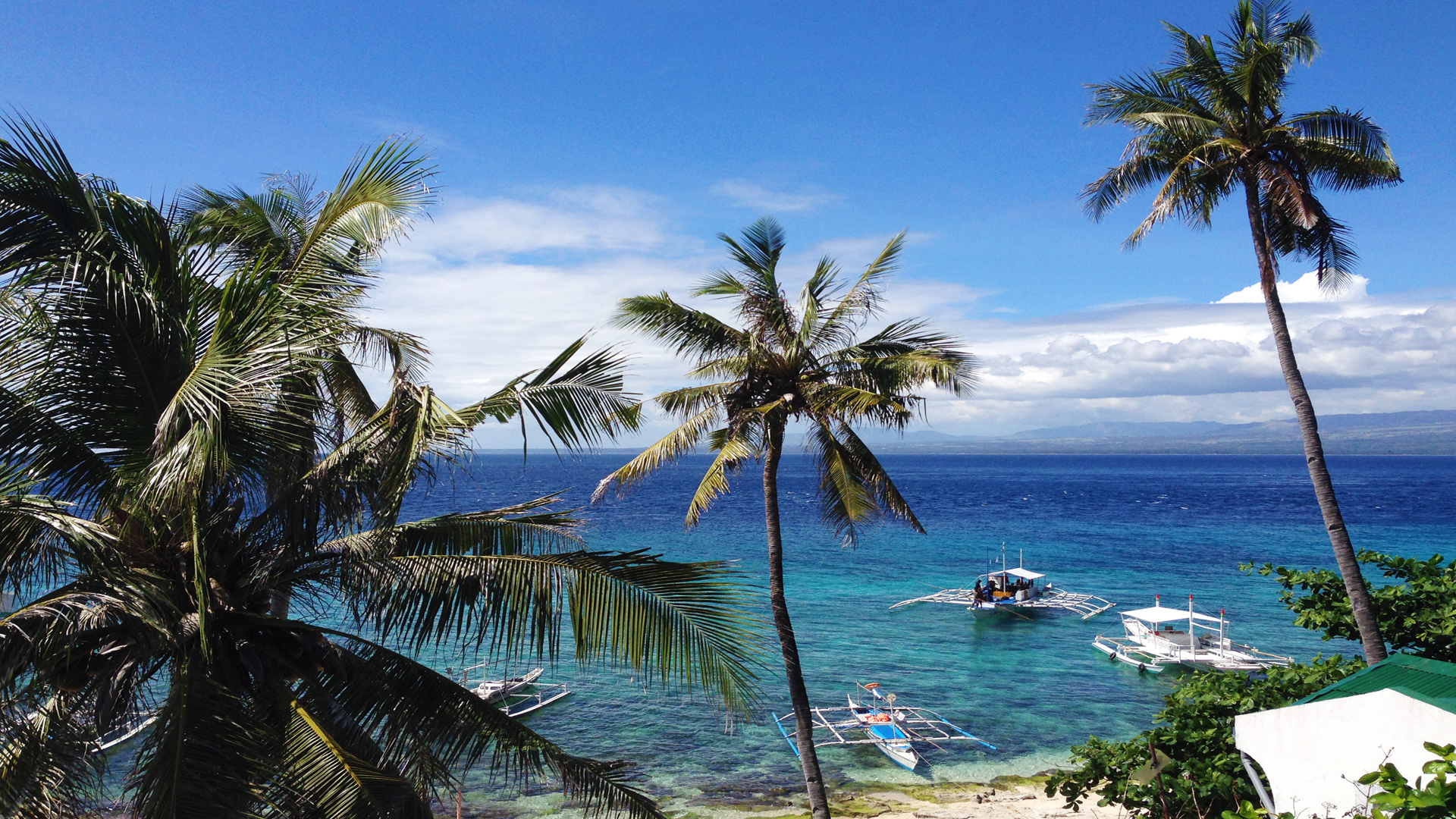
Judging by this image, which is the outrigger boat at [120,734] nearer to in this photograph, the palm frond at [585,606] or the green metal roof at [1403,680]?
the palm frond at [585,606]

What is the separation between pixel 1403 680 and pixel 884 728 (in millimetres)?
16074

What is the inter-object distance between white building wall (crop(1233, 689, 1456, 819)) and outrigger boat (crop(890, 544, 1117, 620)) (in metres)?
31.9

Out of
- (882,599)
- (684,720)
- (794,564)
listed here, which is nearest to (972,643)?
(882,599)

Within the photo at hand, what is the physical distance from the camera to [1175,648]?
2767 centimetres

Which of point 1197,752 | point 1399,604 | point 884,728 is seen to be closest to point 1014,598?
point 884,728

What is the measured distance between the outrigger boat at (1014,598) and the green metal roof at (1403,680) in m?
30.4

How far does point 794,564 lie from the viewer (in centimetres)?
4975

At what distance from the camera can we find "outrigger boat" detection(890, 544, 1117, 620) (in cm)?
3672

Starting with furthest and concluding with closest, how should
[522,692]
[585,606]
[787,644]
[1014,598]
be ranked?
[1014,598] < [522,692] < [787,644] < [585,606]

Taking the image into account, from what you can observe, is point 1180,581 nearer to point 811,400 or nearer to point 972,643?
point 972,643

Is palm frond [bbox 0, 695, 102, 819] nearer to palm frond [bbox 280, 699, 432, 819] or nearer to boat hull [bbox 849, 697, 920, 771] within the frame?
palm frond [bbox 280, 699, 432, 819]

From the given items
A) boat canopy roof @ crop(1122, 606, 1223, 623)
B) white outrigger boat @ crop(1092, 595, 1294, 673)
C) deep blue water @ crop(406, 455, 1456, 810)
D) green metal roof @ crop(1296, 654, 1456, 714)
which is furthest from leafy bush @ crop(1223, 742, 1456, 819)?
boat canopy roof @ crop(1122, 606, 1223, 623)

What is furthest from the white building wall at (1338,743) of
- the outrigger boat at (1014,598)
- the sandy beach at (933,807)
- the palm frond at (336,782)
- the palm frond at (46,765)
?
the outrigger boat at (1014,598)

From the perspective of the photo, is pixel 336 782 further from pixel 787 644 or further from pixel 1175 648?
pixel 1175 648
